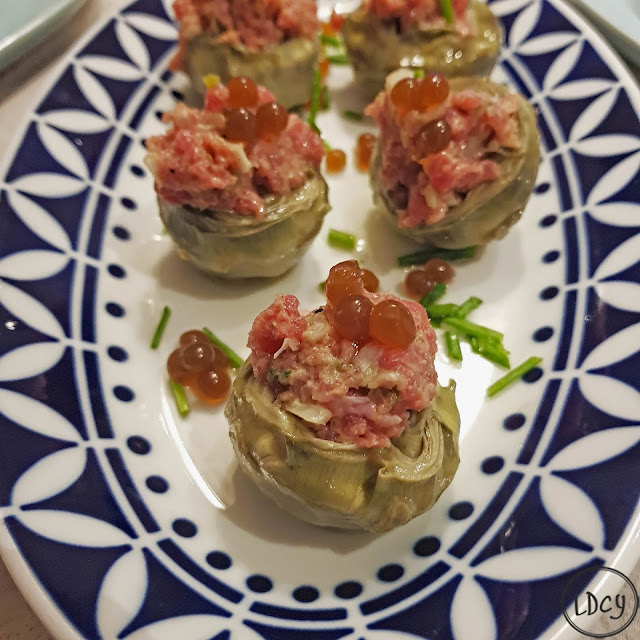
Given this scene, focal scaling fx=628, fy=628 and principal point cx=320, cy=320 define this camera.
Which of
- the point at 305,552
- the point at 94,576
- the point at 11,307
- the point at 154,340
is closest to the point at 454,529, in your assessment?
the point at 305,552

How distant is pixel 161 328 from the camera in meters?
2.25

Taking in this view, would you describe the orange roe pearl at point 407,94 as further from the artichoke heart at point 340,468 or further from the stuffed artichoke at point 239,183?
the artichoke heart at point 340,468

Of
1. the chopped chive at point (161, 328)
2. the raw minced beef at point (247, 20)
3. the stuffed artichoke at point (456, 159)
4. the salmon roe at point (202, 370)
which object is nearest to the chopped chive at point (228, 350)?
the salmon roe at point (202, 370)

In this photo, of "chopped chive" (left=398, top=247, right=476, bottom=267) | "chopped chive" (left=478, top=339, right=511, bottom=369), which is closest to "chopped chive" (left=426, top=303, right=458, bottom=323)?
"chopped chive" (left=478, top=339, right=511, bottom=369)

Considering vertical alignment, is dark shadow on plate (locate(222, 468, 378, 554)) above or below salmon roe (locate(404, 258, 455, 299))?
below

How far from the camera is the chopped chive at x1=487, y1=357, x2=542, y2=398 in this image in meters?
2.08

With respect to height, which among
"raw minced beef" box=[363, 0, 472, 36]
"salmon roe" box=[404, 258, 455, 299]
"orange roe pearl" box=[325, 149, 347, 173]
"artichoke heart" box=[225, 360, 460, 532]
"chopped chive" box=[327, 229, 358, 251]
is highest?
"raw minced beef" box=[363, 0, 472, 36]

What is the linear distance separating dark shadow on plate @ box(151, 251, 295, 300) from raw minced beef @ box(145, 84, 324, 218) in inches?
12.6

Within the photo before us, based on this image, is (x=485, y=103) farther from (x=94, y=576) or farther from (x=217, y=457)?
(x=94, y=576)

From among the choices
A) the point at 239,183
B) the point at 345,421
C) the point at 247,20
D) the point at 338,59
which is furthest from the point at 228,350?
the point at 338,59

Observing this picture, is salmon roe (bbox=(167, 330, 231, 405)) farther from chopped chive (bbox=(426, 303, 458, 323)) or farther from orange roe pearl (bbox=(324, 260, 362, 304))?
chopped chive (bbox=(426, 303, 458, 323))

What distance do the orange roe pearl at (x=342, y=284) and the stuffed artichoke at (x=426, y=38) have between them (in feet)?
4.64

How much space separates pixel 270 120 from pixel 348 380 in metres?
1.01

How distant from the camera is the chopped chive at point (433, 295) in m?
2.31
